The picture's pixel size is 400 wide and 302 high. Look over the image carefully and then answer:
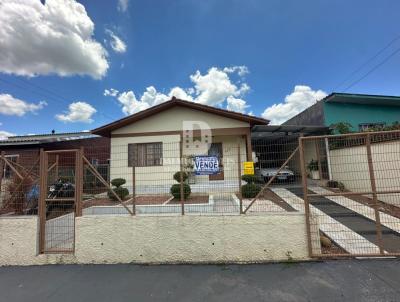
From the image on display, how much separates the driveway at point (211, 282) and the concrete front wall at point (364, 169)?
5.44ft

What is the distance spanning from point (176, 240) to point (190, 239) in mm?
279

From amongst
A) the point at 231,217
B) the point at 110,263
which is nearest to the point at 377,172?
the point at 231,217

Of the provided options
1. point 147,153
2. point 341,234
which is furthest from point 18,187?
point 341,234

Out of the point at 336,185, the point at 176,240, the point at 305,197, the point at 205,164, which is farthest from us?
the point at 205,164

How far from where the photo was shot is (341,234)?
485 centimetres

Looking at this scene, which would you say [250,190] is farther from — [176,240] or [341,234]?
[176,240]

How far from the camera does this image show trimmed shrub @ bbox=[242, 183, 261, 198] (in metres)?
5.33

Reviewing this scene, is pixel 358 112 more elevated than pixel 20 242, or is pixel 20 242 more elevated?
pixel 358 112

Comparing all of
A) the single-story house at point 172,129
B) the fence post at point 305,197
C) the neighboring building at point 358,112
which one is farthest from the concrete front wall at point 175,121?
the fence post at point 305,197

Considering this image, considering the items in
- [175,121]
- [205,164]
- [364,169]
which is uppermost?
[175,121]

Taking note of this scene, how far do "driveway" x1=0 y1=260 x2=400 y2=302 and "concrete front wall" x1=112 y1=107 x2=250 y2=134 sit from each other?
27.1ft

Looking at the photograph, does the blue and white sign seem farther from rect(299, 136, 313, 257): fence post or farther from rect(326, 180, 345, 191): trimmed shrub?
rect(326, 180, 345, 191): trimmed shrub

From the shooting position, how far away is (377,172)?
→ 15.0 feet

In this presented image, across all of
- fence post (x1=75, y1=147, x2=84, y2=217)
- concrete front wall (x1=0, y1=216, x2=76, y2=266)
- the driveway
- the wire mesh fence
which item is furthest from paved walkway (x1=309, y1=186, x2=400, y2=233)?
the wire mesh fence
